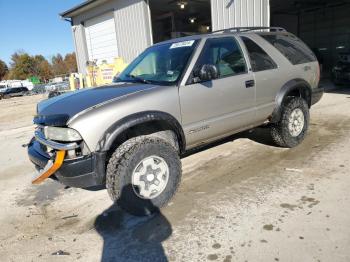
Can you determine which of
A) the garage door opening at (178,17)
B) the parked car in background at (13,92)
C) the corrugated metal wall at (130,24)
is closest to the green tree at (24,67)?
the parked car in background at (13,92)

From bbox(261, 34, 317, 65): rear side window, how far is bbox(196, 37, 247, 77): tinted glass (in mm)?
795

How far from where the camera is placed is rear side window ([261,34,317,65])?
5052 millimetres

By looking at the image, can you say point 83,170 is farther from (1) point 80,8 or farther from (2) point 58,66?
(2) point 58,66

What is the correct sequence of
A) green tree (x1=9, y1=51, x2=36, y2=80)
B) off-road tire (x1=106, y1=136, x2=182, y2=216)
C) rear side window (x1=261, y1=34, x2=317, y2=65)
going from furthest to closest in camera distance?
green tree (x1=9, y1=51, x2=36, y2=80)
rear side window (x1=261, y1=34, x2=317, y2=65)
off-road tire (x1=106, y1=136, x2=182, y2=216)

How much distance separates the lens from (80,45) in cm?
1728

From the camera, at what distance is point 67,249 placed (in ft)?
9.81

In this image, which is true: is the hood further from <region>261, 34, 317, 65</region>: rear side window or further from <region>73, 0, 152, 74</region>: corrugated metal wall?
<region>73, 0, 152, 74</region>: corrugated metal wall

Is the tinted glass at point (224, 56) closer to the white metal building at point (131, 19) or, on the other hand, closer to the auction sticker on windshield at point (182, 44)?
the auction sticker on windshield at point (182, 44)

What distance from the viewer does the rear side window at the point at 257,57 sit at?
15.1 ft

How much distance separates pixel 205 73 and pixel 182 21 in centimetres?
1997

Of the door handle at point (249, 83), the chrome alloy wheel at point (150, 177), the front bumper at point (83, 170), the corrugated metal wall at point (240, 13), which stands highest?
the corrugated metal wall at point (240, 13)

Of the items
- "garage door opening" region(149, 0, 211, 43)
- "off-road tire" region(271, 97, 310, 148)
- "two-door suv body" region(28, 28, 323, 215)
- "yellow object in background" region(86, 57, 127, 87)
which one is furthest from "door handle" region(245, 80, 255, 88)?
"garage door opening" region(149, 0, 211, 43)

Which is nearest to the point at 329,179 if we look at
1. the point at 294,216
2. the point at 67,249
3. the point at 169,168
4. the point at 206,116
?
the point at 294,216

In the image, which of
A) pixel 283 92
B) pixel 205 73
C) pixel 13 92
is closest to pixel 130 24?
pixel 283 92
